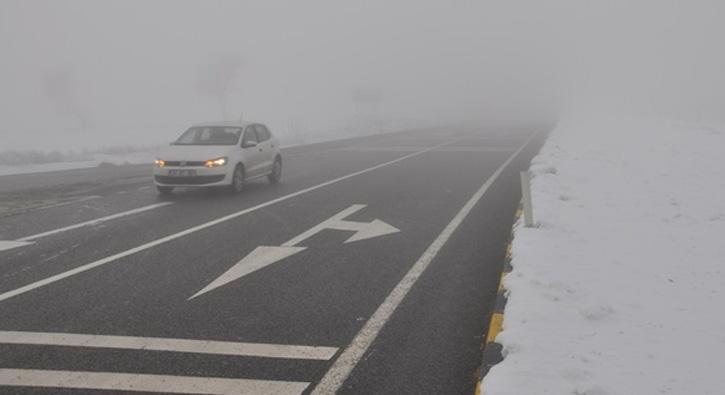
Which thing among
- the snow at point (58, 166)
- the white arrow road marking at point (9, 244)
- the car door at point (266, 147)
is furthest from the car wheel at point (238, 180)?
the snow at point (58, 166)

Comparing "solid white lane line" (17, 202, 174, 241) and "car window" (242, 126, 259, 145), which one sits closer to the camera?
"solid white lane line" (17, 202, 174, 241)

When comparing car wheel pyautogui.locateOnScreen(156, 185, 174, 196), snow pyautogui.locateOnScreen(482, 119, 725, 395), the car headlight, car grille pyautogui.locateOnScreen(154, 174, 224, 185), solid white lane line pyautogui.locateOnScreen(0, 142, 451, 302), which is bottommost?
snow pyautogui.locateOnScreen(482, 119, 725, 395)

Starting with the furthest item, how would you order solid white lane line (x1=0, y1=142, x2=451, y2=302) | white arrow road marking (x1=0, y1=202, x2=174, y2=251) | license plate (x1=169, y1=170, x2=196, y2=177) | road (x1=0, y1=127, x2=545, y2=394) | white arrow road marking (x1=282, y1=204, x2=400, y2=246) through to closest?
license plate (x1=169, y1=170, x2=196, y2=177) < white arrow road marking (x1=282, y1=204, x2=400, y2=246) < white arrow road marking (x1=0, y1=202, x2=174, y2=251) < solid white lane line (x1=0, y1=142, x2=451, y2=302) < road (x1=0, y1=127, x2=545, y2=394)

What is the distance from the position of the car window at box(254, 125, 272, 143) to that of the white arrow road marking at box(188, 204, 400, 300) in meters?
4.43

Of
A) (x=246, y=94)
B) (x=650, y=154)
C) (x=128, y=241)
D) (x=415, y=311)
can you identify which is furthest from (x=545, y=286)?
(x=246, y=94)

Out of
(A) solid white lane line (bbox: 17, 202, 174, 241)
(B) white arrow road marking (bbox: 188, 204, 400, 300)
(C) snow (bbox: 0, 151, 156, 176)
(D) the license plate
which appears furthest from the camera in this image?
(C) snow (bbox: 0, 151, 156, 176)

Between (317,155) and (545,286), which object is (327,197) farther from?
(317,155)

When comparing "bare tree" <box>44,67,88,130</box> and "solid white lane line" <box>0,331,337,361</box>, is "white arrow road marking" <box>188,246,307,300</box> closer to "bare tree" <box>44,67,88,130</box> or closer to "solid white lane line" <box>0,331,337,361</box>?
"solid white lane line" <box>0,331,337,361</box>

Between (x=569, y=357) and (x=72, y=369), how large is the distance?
11.0ft

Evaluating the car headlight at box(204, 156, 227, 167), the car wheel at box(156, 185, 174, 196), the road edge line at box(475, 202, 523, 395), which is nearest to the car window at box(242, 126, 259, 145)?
the car headlight at box(204, 156, 227, 167)

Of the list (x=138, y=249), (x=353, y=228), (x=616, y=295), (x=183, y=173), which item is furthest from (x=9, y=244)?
(x=616, y=295)

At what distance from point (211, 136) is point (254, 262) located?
6620 mm

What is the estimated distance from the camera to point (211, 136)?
1218 cm

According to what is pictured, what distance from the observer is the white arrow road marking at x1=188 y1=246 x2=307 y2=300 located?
220 inches
